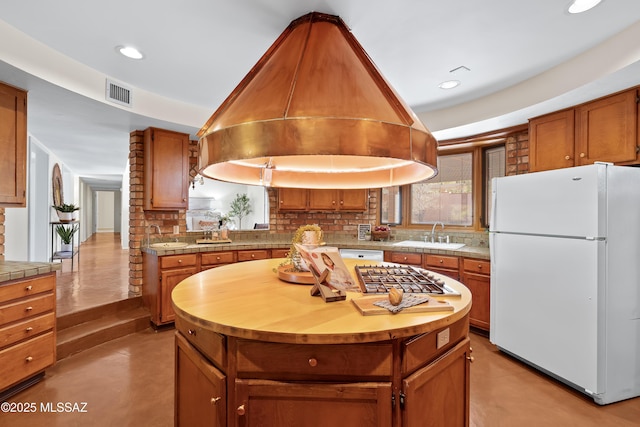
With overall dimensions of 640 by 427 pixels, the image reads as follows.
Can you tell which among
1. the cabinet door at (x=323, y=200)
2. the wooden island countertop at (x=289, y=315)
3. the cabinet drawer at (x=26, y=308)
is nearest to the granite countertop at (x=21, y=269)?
the cabinet drawer at (x=26, y=308)

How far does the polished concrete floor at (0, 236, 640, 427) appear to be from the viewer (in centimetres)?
188

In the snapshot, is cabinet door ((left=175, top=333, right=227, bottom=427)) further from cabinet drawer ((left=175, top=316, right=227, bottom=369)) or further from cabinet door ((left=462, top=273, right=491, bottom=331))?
cabinet door ((left=462, top=273, right=491, bottom=331))

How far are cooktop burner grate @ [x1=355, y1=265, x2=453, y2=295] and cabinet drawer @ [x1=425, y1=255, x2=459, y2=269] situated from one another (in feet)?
5.13

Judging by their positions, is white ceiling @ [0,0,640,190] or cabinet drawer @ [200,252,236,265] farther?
cabinet drawer @ [200,252,236,265]

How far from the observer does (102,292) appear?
381 centimetres

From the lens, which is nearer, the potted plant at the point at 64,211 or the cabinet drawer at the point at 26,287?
the cabinet drawer at the point at 26,287

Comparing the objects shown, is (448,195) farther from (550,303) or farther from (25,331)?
(25,331)

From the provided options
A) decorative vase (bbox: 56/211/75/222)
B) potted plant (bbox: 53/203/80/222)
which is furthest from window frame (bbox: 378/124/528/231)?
decorative vase (bbox: 56/211/75/222)

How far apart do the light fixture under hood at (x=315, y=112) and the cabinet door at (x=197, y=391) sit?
0.77m

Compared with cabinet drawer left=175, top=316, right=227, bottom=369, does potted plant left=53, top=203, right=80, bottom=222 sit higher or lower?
higher

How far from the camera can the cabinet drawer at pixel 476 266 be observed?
301 centimetres

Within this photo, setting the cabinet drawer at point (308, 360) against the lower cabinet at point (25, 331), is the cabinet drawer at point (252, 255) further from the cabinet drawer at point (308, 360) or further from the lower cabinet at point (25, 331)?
the cabinet drawer at point (308, 360)

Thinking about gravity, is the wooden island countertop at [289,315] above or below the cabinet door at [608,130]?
below

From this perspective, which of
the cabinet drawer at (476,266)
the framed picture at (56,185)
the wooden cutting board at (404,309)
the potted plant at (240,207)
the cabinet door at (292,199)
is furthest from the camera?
the framed picture at (56,185)
